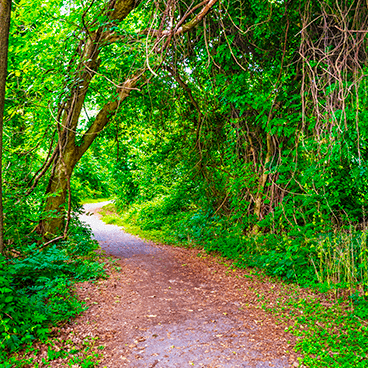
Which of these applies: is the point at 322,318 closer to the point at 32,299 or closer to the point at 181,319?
the point at 181,319

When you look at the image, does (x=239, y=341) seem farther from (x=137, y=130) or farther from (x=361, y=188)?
(x=137, y=130)

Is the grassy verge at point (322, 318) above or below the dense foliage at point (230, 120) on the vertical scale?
below

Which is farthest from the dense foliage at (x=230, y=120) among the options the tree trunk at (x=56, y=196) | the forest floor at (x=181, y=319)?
the forest floor at (x=181, y=319)

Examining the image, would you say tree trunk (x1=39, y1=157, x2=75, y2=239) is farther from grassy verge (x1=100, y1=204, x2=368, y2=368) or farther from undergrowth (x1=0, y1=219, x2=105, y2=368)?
grassy verge (x1=100, y1=204, x2=368, y2=368)

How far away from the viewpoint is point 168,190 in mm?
10703

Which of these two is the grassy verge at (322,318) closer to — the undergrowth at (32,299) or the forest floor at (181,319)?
the forest floor at (181,319)

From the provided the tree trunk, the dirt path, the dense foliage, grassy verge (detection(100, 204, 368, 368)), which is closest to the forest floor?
the dirt path

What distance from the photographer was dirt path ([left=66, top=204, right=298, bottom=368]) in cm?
293

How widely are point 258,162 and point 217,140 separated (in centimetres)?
159

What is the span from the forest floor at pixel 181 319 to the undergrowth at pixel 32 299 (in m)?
0.20

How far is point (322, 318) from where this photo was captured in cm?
358

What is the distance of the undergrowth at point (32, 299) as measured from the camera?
9.39 feet

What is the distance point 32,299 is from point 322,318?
128 inches

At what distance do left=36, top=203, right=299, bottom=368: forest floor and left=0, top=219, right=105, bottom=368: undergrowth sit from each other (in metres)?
0.20
